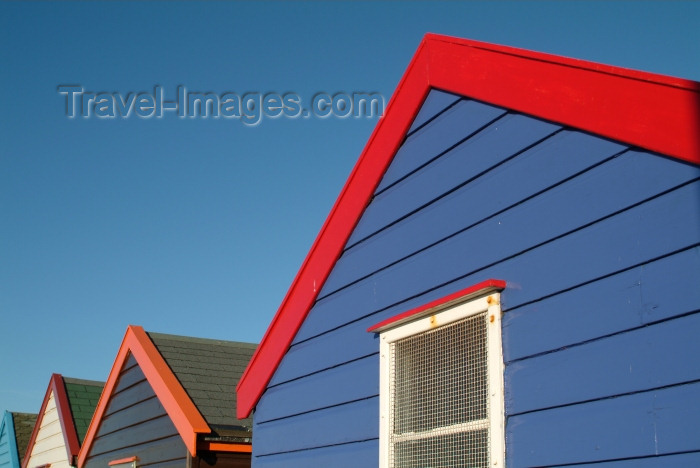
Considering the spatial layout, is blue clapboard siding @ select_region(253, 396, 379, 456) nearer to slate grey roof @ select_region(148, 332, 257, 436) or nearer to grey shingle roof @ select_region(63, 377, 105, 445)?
slate grey roof @ select_region(148, 332, 257, 436)

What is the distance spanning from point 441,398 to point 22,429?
1534cm

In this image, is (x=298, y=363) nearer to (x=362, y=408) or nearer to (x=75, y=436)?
(x=362, y=408)

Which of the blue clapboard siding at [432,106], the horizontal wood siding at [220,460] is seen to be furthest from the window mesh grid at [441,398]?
the horizontal wood siding at [220,460]

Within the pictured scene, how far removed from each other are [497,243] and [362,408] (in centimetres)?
150

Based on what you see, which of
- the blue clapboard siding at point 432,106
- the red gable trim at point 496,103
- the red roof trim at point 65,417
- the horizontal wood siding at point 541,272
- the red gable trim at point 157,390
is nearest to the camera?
the horizontal wood siding at point 541,272

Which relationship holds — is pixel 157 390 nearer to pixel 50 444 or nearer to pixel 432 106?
pixel 432 106

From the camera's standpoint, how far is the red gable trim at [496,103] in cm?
339

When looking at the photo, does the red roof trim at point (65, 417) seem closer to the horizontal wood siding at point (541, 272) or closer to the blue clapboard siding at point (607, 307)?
the horizontal wood siding at point (541, 272)

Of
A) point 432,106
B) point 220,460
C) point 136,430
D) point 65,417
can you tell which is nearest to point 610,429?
point 432,106

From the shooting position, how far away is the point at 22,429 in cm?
1734

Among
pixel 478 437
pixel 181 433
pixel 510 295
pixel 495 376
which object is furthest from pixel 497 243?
pixel 181 433

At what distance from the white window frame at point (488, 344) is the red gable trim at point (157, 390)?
3919 mm

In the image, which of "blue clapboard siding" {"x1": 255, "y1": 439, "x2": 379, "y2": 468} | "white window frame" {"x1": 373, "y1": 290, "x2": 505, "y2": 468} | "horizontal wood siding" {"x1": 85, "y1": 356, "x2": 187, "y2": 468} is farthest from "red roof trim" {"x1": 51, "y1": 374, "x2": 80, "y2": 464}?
"white window frame" {"x1": 373, "y1": 290, "x2": 505, "y2": 468}

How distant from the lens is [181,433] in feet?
27.7
